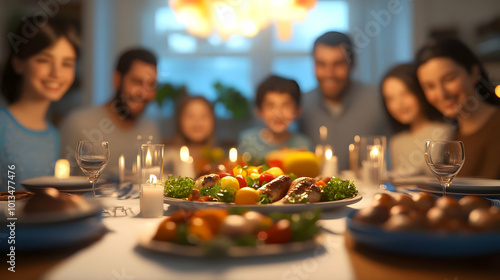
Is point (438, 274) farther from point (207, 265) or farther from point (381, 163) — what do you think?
point (381, 163)

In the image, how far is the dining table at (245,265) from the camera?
54 cm

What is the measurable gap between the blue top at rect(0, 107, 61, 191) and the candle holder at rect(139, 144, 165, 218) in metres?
2.06

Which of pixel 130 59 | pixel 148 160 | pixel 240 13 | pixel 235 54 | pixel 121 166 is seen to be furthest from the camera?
pixel 235 54

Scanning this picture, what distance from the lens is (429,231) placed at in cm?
58

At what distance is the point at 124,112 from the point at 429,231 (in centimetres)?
376

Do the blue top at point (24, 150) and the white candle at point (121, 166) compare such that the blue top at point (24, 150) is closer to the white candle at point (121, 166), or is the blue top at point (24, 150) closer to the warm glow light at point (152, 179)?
the white candle at point (121, 166)

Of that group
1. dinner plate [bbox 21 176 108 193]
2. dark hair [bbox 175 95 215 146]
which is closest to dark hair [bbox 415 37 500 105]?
dark hair [bbox 175 95 215 146]

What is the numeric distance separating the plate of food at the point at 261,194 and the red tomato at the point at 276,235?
0.28 meters

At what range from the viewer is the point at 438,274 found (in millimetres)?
546

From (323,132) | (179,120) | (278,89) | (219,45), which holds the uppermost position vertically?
(219,45)

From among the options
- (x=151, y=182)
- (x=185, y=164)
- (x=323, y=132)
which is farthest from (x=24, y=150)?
(x=151, y=182)

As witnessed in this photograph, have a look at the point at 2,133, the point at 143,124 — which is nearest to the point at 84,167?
the point at 2,133

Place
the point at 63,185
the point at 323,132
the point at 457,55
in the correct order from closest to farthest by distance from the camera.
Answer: the point at 63,185 < the point at 457,55 < the point at 323,132

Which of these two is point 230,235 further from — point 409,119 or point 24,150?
point 409,119
